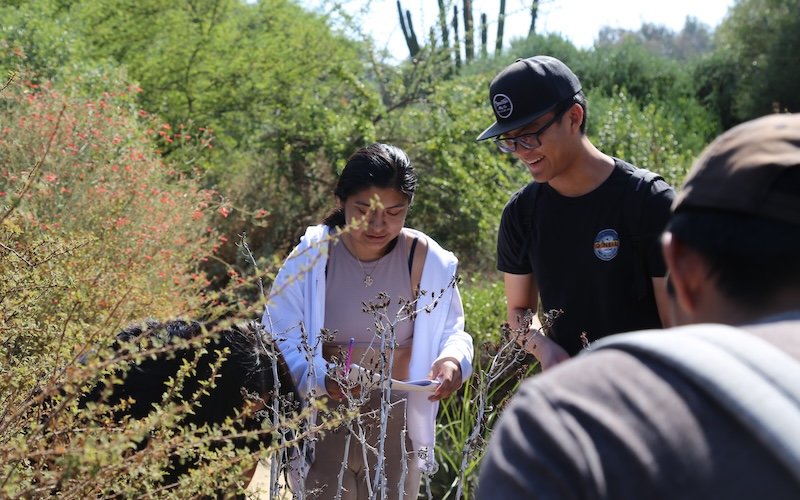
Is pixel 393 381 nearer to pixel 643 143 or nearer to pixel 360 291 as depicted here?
pixel 360 291

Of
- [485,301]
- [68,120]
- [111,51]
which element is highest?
[111,51]

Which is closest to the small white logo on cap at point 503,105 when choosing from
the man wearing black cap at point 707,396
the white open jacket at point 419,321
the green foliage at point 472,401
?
the white open jacket at point 419,321

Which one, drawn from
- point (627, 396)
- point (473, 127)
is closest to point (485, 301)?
point (473, 127)

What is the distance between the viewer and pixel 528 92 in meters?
3.09

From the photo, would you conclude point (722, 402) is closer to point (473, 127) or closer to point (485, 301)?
point (485, 301)

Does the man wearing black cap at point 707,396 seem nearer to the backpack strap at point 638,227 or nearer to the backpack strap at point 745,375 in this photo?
the backpack strap at point 745,375

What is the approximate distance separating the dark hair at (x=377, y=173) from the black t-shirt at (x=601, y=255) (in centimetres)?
50

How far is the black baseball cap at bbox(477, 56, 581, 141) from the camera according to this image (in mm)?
3086

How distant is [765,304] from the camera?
1.14 m

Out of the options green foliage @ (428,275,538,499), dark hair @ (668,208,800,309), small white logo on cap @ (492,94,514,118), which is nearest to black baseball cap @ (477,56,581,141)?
small white logo on cap @ (492,94,514,118)

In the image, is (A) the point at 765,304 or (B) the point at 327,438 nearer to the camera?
(A) the point at 765,304

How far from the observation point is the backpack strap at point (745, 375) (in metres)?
0.96

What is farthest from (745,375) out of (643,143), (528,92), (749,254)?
(643,143)

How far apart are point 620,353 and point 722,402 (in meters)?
0.13
